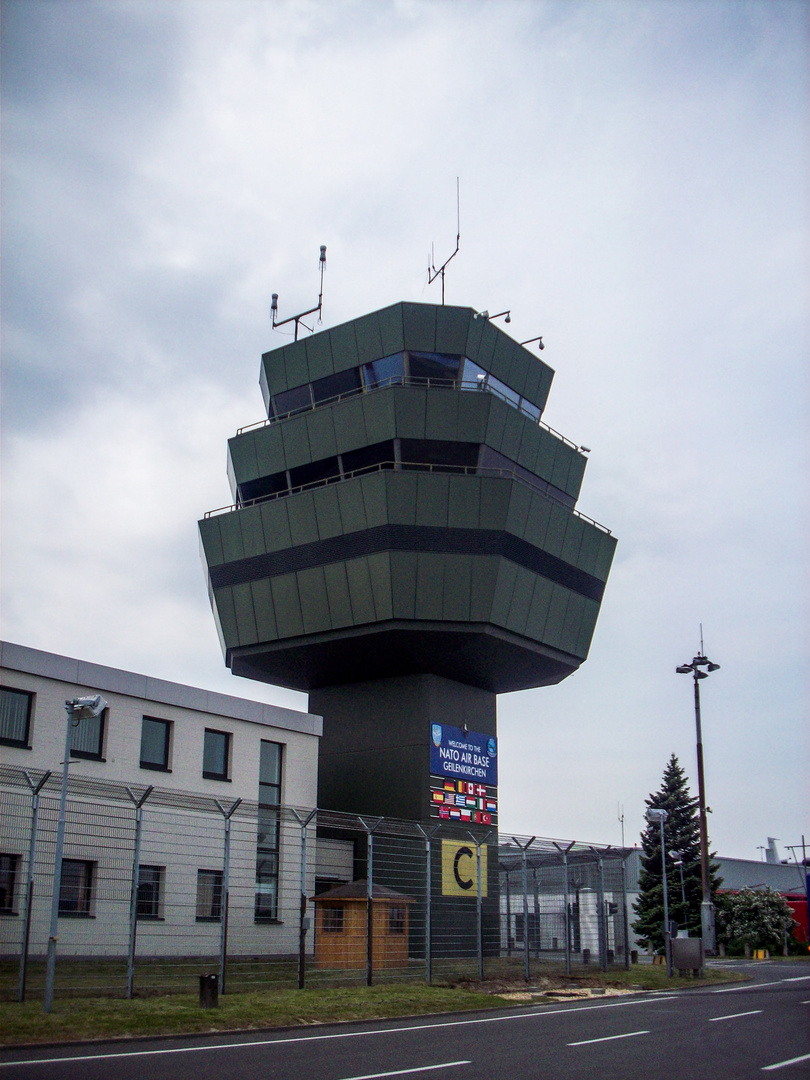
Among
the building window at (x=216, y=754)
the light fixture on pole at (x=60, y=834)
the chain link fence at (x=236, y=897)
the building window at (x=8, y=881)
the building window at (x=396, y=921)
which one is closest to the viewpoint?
the light fixture on pole at (x=60, y=834)

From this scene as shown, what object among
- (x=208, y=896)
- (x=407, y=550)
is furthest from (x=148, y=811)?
(x=407, y=550)

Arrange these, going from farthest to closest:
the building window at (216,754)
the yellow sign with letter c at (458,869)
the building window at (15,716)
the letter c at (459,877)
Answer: the letter c at (459,877)
the yellow sign with letter c at (458,869)
the building window at (216,754)
the building window at (15,716)

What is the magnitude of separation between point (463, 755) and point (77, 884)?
56.3ft

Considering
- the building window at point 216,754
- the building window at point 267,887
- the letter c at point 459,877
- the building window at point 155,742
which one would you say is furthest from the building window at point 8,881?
the letter c at point 459,877

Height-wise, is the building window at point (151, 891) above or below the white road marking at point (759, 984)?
above

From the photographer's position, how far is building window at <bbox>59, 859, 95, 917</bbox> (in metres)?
26.4

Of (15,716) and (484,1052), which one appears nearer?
(484,1052)

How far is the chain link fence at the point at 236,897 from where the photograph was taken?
2109 cm

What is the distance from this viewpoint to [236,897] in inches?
1220

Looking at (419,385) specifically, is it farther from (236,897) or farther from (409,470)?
(236,897)

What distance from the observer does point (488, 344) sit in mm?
40156

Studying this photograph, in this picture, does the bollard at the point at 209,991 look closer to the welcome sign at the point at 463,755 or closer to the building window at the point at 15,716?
the building window at the point at 15,716

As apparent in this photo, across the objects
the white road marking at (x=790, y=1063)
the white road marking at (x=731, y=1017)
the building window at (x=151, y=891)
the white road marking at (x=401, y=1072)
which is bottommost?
the white road marking at (x=731, y=1017)

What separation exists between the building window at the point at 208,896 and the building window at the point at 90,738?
493cm
